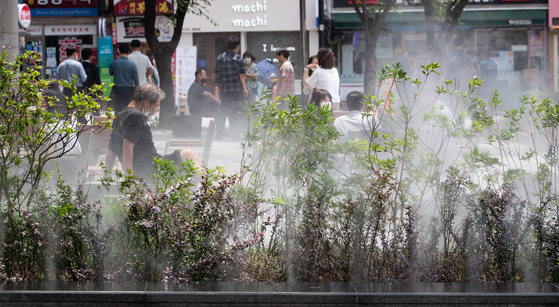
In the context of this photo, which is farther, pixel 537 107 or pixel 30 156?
pixel 537 107

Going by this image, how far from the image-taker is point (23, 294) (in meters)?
2.93

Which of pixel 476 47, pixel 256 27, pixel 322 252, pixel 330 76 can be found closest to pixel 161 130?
pixel 330 76

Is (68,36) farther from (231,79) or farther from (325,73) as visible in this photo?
(325,73)

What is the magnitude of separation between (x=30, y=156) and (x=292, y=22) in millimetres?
16862

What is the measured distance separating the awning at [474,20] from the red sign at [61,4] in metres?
8.64

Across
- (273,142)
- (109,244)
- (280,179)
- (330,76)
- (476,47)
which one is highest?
(476,47)

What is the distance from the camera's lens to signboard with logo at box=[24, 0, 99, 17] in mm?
19344

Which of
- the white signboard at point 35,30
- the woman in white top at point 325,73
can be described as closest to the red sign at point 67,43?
the white signboard at point 35,30

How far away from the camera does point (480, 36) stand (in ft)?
64.8

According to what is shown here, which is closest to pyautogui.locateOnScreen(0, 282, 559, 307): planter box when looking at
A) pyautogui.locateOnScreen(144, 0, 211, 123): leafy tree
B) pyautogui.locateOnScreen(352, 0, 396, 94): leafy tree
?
pyautogui.locateOnScreen(144, 0, 211, 123): leafy tree

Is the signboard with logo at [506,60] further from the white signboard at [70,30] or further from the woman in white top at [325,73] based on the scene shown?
the white signboard at [70,30]

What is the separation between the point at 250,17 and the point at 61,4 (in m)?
6.63

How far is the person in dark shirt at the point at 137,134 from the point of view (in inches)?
191

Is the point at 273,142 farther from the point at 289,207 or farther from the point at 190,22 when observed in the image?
the point at 190,22
